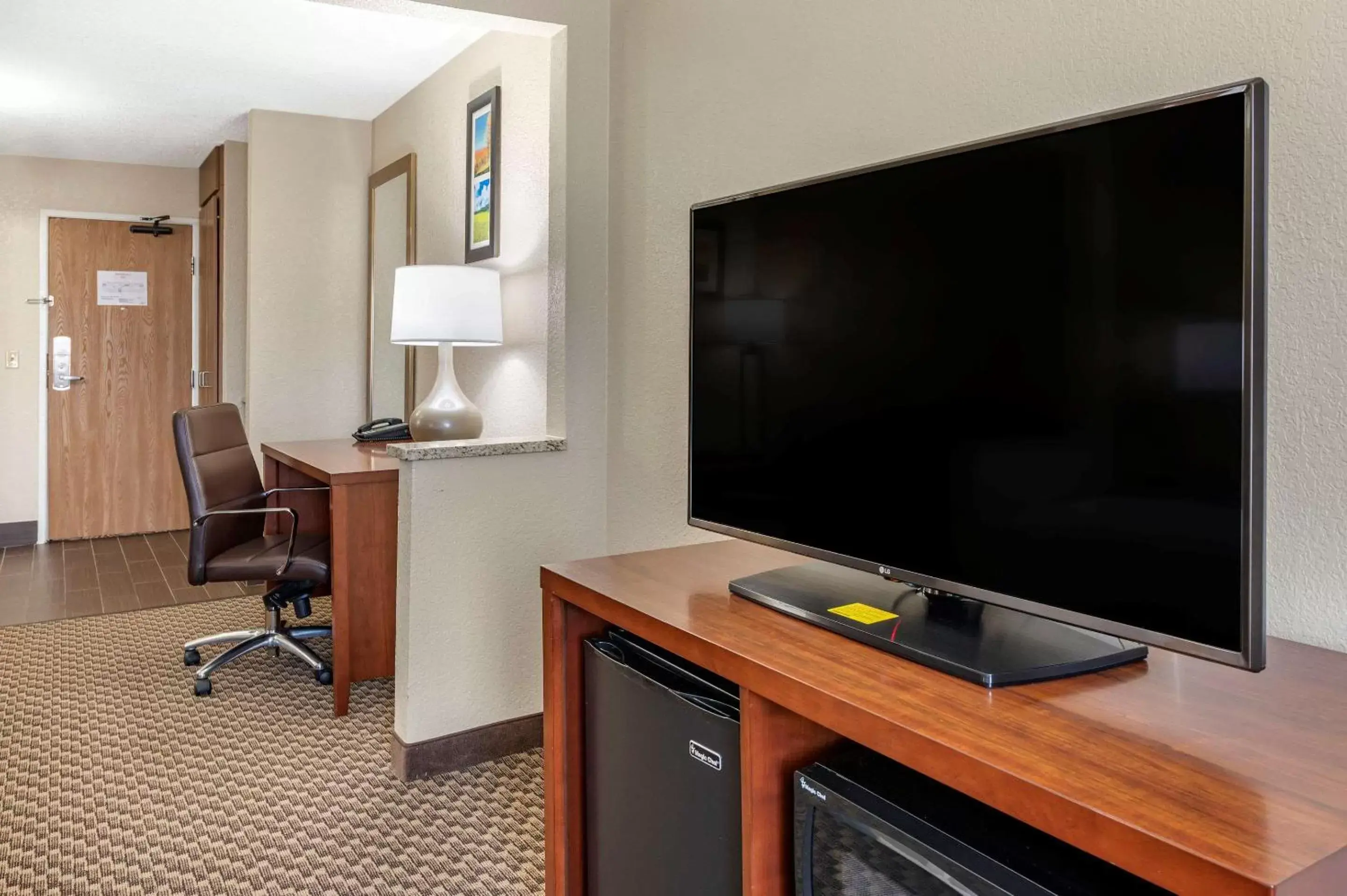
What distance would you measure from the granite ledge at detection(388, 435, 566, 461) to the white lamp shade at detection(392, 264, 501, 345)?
55 centimetres

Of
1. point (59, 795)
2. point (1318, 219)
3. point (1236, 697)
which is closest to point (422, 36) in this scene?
point (59, 795)

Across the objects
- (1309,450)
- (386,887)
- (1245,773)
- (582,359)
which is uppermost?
(582,359)

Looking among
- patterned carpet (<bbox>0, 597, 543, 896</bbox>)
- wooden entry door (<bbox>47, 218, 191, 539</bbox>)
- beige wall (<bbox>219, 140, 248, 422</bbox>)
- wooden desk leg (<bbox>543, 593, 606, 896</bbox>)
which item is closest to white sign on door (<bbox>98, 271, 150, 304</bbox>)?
wooden entry door (<bbox>47, 218, 191, 539</bbox>)

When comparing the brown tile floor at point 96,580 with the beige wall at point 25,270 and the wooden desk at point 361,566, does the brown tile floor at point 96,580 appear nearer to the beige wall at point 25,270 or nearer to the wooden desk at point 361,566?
the beige wall at point 25,270

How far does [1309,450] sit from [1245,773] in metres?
0.49

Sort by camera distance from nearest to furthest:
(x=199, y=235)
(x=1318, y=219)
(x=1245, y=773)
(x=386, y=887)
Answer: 1. (x=1245, y=773)
2. (x=1318, y=219)
3. (x=386, y=887)
4. (x=199, y=235)

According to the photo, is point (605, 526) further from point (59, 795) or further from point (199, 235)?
point (199, 235)

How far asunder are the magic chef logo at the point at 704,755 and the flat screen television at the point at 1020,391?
8.6 inches

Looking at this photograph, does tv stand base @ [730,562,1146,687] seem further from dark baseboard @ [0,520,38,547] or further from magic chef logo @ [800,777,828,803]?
dark baseboard @ [0,520,38,547]

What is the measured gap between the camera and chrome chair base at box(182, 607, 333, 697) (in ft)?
9.70

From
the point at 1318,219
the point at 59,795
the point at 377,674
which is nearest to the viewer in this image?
the point at 1318,219

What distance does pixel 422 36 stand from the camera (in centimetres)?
331

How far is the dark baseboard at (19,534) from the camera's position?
17.5 feet

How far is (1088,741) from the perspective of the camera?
86cm
